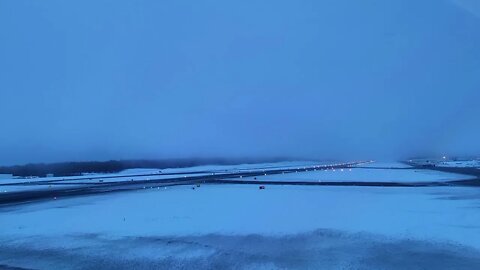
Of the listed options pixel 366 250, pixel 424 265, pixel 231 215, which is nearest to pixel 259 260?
pixel 366 250

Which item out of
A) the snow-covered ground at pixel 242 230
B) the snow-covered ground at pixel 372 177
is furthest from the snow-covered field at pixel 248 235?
the snow-covered ground at pixel 372 177

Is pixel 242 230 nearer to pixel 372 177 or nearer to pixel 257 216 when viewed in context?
pixel 257 216

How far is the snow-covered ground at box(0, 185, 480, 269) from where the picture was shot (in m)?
17.8

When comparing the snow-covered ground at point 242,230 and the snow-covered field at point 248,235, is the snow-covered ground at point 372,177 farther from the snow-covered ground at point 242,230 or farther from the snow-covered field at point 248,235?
the snow-covered field at point 248,235

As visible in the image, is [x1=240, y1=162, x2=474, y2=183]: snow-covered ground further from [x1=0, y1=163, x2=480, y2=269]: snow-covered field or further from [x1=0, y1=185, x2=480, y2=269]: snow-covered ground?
[x1=0, y1=163, x2=480, y2=269]: snow-covered field

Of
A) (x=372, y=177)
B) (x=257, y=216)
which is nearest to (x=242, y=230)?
(x=257, y=216)

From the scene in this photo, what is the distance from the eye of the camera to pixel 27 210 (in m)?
34.2

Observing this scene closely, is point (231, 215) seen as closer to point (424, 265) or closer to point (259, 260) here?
point (259, 260)

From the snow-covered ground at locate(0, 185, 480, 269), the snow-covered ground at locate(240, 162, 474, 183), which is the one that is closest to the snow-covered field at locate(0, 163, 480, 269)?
the snow-covered ground at locate(0, 185, 480, 269)

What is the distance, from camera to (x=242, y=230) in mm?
23000

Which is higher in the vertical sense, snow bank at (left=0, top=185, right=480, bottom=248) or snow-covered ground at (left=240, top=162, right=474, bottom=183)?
snow-covered ground at (left=240, top=162, right=474, bottom=183)

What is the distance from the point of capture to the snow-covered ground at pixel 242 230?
1780 cm

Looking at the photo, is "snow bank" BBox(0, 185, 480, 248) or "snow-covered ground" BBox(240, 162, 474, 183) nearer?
"snow bank" BBox(0, 185, 480, 248)

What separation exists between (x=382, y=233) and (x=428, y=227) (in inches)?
113
